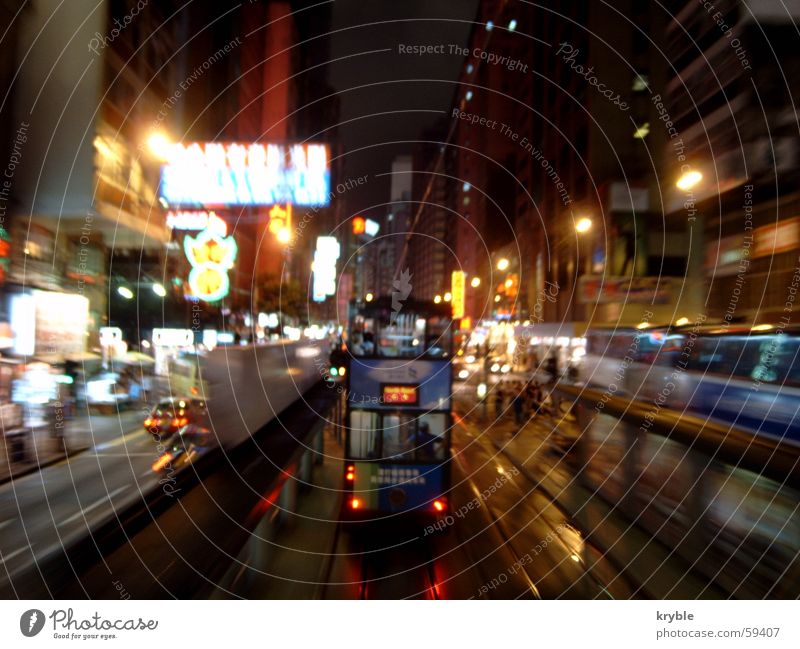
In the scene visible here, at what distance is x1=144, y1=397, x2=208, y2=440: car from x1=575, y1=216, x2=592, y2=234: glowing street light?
10083mm

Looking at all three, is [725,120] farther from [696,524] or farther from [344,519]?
[344,519]

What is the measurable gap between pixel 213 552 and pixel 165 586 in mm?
925

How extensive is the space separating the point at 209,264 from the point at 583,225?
10.9 m

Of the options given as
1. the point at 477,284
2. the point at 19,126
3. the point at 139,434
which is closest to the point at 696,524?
the point at 19,126

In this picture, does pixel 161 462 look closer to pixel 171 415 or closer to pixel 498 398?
pixel 171 415

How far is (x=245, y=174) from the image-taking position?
7832 millimetres

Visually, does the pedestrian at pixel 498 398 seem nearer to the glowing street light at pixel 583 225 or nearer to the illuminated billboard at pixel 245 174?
the glowing street light at pixel 583 225

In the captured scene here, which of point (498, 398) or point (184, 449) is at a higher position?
point (184, 449)

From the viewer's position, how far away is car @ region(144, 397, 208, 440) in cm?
689

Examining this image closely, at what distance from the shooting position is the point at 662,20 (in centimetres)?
500

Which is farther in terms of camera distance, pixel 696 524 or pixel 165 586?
pixel 696 524

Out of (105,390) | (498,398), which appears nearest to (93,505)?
(105,390)
